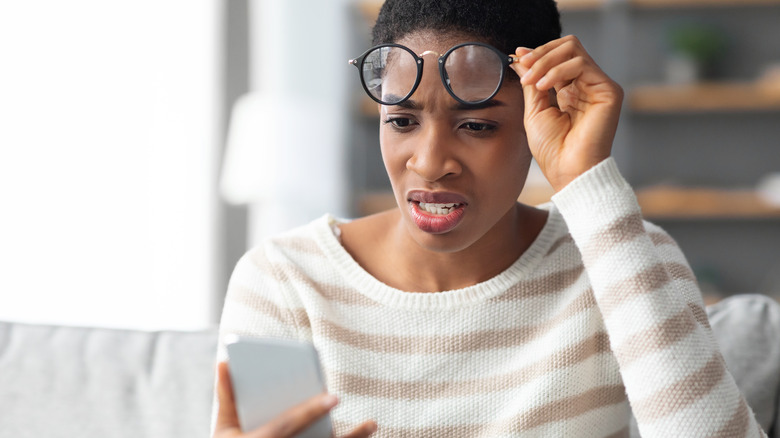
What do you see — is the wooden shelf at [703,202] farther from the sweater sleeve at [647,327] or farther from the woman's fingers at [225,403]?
the woman's fingers at [225,403]

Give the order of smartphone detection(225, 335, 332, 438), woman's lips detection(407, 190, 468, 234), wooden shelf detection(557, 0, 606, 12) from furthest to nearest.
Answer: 1. wooden shelf detection(557, 0, 606, 12)
2. woman's lips detection(407, 190, 468, 234)
3. smartphone detection(225, 335, 332, 438)

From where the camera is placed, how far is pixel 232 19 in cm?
344

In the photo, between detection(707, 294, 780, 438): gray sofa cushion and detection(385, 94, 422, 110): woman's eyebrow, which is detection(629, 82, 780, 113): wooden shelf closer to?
detection(707, 294, 780, 438): gray sofa cushion

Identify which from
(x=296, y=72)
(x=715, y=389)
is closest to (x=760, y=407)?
(x=715, y=389)

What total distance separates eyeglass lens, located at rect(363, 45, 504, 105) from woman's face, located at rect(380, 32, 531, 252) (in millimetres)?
13

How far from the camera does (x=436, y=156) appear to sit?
3.64 feet

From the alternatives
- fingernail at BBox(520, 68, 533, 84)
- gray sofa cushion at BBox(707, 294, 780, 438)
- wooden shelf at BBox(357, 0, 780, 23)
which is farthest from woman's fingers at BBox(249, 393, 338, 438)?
wooden shelf at BBox(357, 0, 780, 23)

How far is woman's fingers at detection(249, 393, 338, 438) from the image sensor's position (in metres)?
0.84

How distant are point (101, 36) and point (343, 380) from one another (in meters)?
2.10

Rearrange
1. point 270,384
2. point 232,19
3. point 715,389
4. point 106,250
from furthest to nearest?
point 232,19
point 106,250
point 715,389
point 270,384

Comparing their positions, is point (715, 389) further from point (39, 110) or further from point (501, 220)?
point (39, 110)

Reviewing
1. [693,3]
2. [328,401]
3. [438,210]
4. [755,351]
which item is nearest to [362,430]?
[328,401]

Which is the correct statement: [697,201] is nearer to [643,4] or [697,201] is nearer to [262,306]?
[643,4]

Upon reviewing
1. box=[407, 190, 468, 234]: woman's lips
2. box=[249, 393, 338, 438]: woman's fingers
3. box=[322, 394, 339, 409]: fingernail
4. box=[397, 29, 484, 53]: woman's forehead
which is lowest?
box=[249, 393, 338, 438]: woman's fingers
